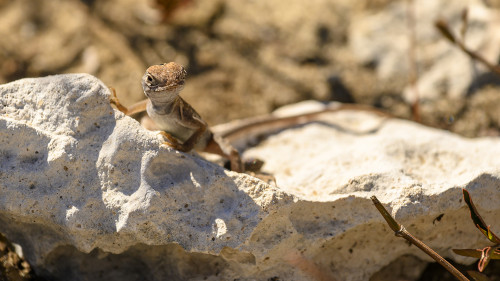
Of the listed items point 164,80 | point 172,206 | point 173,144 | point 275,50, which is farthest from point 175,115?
point 275,50

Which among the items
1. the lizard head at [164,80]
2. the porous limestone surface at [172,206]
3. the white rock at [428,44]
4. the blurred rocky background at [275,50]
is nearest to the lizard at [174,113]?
the lizard head at [164,80]

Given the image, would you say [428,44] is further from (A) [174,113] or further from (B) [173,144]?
(B) [173,144]

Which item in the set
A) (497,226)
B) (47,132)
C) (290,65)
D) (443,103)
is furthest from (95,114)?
(443,103)

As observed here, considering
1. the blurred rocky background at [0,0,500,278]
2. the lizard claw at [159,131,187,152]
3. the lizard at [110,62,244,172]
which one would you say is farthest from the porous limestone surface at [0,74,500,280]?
the blurred rocky background at [0,0,500,278]

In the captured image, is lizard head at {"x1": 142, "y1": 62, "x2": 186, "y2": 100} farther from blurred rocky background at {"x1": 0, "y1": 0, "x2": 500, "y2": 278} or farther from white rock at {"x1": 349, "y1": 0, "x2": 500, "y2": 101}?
white rock at {"x1": 349, "y1": 0, "x2": 500, "y2": 101}

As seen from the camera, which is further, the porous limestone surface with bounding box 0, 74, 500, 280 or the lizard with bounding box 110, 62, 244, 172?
the lizard with bounding box 110, 62, 244, 172

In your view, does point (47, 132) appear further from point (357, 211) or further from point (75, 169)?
point (357, 211)
